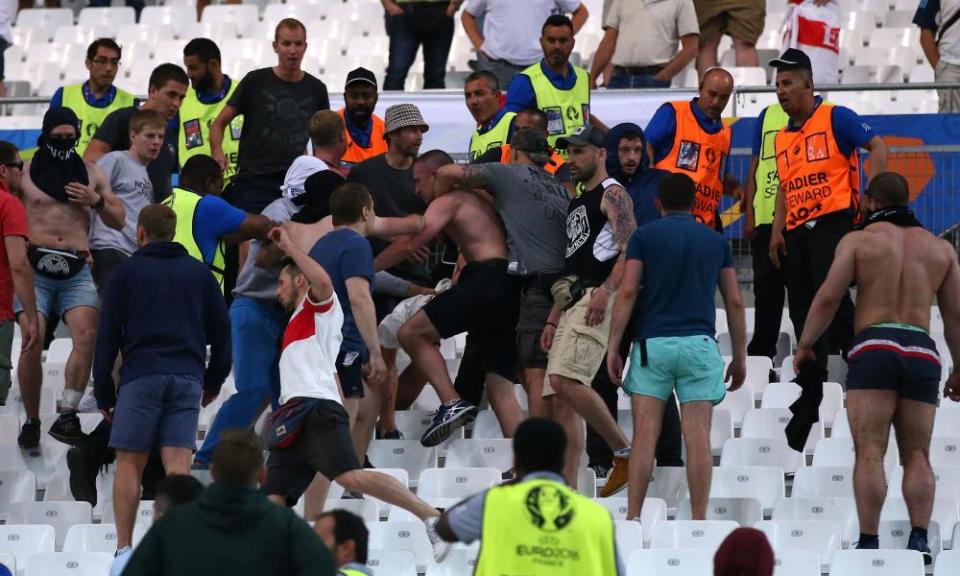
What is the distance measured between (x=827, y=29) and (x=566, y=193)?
4.45 m

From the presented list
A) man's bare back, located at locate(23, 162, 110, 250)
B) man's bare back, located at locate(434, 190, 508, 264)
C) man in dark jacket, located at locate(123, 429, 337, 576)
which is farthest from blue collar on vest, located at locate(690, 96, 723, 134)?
man in dark jacket, located at locate(123, 429, 337, 576)

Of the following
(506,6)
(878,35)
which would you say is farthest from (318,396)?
(878,35)

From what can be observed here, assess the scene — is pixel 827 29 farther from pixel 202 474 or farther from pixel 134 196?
pixel 202 474

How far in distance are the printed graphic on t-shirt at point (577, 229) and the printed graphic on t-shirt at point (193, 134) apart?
3.47 m

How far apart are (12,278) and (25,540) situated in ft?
4.61

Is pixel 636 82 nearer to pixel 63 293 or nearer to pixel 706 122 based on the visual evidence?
pixel 706 122

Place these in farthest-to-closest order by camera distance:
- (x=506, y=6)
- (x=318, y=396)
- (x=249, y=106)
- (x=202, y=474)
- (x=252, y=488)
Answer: (x=506, y=6) → (x=249, y=106) → (x=202, y=474) → (x=318, y=396) → (x=252, y=488)

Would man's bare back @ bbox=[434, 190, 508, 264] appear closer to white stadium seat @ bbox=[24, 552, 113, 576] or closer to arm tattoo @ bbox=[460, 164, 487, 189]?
arm tattoo @ bbox=[460, 164, 487, 189]

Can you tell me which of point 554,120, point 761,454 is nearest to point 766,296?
point 761,454

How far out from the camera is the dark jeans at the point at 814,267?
10.0 metres

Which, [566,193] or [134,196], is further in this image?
[134,196]

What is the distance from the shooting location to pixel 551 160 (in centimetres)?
1101

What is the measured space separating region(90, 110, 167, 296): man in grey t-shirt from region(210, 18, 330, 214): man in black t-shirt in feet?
2.76

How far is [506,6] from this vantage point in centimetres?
1325
